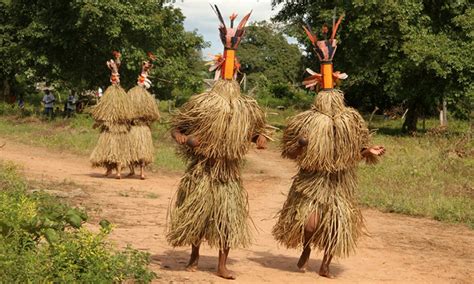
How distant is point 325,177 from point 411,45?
14.9 metres

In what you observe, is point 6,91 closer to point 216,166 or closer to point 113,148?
point 113,148

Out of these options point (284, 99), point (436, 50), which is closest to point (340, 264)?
point (436, 50)

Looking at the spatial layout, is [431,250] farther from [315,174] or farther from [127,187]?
[127,187]

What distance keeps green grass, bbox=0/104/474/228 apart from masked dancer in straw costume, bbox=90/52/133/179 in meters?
1.48

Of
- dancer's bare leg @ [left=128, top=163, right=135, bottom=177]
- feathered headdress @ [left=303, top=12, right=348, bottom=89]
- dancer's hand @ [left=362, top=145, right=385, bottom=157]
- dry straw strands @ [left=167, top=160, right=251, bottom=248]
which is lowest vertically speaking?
dancer's bare leg @ [left=128, top=163, right=135, bottom=177]

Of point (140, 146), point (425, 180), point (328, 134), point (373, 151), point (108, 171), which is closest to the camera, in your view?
point (328, 134)

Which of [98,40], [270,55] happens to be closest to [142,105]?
[98,40]

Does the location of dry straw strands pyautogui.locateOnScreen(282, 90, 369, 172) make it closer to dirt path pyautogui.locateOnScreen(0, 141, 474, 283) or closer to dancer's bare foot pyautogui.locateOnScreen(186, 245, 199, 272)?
dirt path pyautogui.locateOnScreen(0, 141, 474, 283)

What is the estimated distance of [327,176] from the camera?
743 centimetres

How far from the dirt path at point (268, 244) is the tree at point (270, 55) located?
40098 mm

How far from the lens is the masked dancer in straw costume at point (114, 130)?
14.1 meters

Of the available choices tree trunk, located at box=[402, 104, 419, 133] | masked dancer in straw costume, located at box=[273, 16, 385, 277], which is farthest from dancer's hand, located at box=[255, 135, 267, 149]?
tree trunk, located at box=[402, 104, 419, 133]

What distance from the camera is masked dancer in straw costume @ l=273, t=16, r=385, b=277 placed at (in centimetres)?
732

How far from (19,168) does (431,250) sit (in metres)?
7.61
